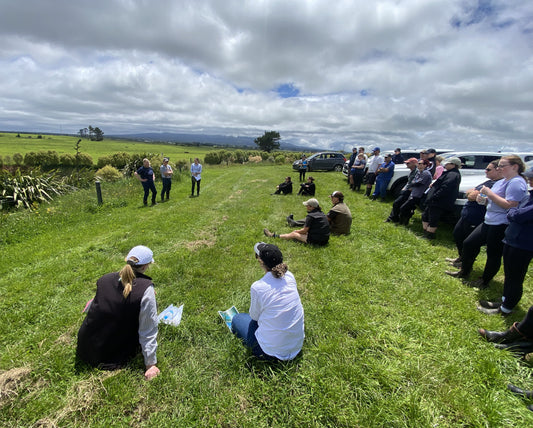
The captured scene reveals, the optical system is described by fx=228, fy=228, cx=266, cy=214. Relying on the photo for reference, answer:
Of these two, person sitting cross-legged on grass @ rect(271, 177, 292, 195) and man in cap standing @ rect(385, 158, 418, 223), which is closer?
man in cap standing @ rect(385, 158, 418, 223)

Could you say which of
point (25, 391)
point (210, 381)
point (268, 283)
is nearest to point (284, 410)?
point (210, 381)

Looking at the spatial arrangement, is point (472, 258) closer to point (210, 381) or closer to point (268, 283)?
point (268, 283)

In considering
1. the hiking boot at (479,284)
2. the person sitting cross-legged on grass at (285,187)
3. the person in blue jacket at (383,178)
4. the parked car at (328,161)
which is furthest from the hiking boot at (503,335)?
the parked car at (328,161)

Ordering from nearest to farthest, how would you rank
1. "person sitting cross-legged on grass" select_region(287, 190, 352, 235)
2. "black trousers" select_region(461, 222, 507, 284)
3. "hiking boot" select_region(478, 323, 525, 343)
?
"hiking boot" select_region(478, 323, 525, 343) → "black trousers" select_region(461, 222, 507, 284) → "person sitting cross-legged on grass" select_region(287, 190, 352, 235)

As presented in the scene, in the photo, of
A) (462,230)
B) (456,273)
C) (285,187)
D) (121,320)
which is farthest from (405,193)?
(121,320)

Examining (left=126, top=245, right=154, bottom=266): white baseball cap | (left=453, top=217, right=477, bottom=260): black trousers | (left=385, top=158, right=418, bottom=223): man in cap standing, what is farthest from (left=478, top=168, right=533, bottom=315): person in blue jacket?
(left=126, top=245, right=154, bottom=266): white baseball cap

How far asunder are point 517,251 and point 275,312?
3.22m

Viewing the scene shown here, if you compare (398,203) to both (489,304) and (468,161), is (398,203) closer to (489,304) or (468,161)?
(489,304)

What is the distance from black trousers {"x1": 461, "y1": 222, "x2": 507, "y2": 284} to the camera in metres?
3.44

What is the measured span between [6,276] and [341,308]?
614cm

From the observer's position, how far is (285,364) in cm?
246

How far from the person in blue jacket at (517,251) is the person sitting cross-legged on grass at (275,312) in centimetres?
291

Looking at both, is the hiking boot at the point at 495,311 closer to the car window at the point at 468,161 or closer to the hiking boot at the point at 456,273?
the hiking boot at the point at 456,273

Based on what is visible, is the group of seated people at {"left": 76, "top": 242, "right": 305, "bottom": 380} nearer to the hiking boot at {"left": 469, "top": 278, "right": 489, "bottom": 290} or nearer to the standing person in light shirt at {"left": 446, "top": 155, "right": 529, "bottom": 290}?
the standing person in light shirt at {"left": 446, "top": 155, "right": 529, "bottom": 290}
